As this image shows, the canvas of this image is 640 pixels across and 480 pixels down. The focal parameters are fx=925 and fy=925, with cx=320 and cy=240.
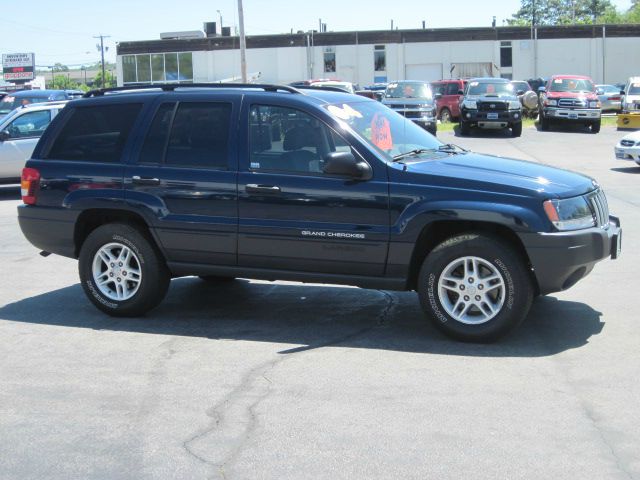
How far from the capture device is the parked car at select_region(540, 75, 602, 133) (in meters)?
31.2

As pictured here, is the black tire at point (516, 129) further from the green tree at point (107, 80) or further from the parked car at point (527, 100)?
the green tree at point (107, 80)

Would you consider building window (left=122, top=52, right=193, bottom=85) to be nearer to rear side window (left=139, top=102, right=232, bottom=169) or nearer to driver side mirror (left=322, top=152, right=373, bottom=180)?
rear side window (left=139, top=102, right=232, bottom=169)

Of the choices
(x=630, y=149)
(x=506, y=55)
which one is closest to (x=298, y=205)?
(x=630, y=149)

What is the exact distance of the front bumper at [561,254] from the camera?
638 centimetres

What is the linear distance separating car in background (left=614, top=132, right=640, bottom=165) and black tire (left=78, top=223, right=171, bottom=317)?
13.5 metres

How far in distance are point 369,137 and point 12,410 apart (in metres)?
3.22

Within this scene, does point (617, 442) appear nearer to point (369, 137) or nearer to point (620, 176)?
point (369, 137)

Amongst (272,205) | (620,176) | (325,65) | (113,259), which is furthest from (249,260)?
(325,65)

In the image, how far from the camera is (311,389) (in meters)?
5.77

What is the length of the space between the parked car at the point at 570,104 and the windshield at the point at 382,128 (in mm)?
24904

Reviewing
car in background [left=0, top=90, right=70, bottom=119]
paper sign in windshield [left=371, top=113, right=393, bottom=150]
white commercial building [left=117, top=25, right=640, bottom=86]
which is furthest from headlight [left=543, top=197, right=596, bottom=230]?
white commercial building [left=117, top=25, right=640, bottom=86]

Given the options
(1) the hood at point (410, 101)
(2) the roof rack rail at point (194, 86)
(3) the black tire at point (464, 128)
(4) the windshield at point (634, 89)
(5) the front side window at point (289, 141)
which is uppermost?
(4) the windshield at point (634, 89)

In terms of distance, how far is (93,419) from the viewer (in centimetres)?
532

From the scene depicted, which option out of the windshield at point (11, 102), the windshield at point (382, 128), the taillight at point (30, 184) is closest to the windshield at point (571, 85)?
the windshield at point (11, 102)
